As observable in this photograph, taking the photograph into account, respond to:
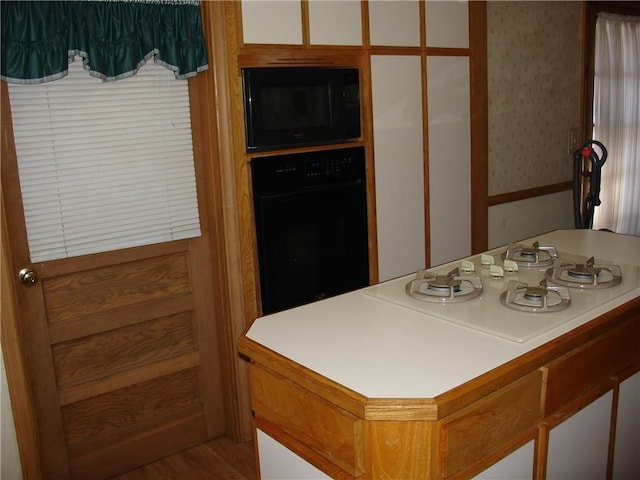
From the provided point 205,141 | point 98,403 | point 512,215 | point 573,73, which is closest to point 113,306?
point 98,403

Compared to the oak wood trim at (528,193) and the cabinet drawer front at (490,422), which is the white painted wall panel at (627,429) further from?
the oak wood trim at (528,193)

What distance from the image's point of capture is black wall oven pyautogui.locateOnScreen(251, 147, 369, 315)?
114 inches

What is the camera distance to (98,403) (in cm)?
282

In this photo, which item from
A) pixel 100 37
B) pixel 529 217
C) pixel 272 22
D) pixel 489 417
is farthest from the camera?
pixel 529 217

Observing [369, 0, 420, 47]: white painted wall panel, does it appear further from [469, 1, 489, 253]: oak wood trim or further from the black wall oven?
the black wall oven

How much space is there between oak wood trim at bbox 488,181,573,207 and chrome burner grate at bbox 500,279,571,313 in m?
2.22

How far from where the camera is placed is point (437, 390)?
144 cm

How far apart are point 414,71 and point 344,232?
3.21 ft

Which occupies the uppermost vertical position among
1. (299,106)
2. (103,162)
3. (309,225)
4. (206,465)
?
(299,106)

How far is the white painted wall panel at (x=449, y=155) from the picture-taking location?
356 cm

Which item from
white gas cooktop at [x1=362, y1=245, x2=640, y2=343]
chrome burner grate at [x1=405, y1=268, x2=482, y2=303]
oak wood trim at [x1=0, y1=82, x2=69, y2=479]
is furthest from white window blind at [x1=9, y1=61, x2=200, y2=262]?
chrome burner grate at [x1=405, y1=268, x2=482, y2=303]

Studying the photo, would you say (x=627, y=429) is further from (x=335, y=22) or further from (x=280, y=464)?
(x=335, y=22)

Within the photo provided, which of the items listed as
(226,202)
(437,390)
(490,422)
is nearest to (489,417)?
(490,422)

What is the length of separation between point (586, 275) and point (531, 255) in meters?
0.28
